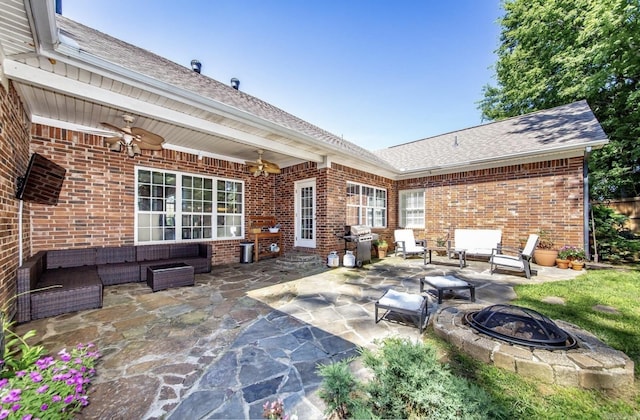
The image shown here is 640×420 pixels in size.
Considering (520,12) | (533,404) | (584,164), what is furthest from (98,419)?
(520,12)

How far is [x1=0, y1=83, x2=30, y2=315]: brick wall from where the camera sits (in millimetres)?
2836

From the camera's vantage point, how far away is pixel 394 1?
20.7ft

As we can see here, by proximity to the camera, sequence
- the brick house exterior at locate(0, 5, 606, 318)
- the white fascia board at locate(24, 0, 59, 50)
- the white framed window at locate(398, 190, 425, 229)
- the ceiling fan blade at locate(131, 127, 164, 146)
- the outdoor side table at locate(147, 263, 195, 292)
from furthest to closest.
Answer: the white framed window at locate(398, 190, 425, 229), the outdoor side table at locate(147, 263, 195, 292), the ceiling fan blade at locate(131, 127, 164, 146), the brick house exterior at locate(0, 5, 606, 318), the white fascia board at locate(24, 0, 59, 50)

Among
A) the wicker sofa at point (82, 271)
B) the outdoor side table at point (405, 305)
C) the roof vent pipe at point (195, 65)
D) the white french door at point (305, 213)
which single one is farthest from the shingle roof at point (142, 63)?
the outdoor side table at point (405, 305)

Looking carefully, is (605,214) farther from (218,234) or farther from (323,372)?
(218,234)

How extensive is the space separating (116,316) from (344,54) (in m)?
8.15

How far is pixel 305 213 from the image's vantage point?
7617 millimetres

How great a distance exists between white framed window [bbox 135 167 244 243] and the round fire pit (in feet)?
21.1

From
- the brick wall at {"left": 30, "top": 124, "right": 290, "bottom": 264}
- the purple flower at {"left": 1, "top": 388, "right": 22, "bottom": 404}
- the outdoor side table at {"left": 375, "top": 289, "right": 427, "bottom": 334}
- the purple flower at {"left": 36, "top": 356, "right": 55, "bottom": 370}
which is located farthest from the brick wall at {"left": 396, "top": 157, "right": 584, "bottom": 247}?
the purple flower at {"left": 1, "top": 388, "right": 22, "bottom": 404}

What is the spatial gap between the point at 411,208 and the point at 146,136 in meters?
8.64

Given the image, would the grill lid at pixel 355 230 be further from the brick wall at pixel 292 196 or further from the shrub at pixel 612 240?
the shrub at pixel 612 240

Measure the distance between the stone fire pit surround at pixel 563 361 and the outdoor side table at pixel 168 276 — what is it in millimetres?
4621

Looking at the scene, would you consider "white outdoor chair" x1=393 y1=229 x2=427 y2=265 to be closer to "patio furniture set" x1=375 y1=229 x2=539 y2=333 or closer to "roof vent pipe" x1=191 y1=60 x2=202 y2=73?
"patio furniture set" x1=375 y1=229 x2=539 y2=333

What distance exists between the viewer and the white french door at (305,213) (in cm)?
729
